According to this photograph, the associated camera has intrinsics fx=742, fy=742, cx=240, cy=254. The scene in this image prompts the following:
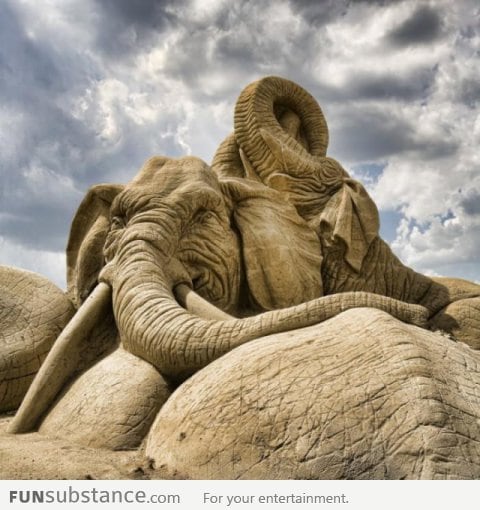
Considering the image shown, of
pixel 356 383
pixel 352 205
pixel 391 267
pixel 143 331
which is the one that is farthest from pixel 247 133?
pixel 356 383

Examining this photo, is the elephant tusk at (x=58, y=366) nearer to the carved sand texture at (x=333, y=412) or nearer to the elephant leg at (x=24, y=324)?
the elephant leg at (x=24, y=324)

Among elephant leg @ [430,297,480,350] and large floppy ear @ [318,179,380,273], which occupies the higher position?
large floppy ear @ [318,179,380,273]

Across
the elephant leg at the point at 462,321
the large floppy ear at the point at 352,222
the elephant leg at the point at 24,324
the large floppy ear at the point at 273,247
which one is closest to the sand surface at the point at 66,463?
the elephant leg at the point at 24,324

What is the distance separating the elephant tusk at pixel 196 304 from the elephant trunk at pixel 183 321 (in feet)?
0.58

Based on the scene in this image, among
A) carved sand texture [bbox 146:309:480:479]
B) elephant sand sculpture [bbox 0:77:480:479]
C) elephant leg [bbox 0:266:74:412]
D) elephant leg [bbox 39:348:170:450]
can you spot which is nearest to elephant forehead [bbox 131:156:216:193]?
elephant sand sculpture [bbox 0:77:480:479]

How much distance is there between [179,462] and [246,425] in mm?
326

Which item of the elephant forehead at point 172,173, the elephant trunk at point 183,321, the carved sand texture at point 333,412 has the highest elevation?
the elephant forehead at point 172,173

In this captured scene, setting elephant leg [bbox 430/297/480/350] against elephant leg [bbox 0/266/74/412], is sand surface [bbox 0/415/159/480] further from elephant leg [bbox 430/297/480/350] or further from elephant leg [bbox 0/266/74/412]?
elephant leg [bbox 430/297/480/350]

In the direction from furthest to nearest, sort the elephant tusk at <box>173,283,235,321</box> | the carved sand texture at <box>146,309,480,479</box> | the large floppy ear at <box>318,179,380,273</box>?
the large floppy ear at <box>318,179,380,273</box> < the elephant tusk at <box>173,283,235,321</box> < the carved sand texture at <box>146,309,480,479</box>

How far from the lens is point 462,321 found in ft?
17.6

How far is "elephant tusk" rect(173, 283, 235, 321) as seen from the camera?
414 cm

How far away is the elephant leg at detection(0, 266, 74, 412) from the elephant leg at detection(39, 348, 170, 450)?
81 centimetres

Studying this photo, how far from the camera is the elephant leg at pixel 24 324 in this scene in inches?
188

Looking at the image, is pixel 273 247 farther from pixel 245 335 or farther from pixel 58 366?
pixel 58 366
